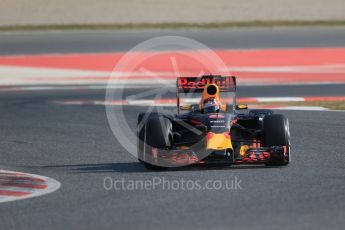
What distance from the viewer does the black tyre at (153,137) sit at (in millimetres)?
12102

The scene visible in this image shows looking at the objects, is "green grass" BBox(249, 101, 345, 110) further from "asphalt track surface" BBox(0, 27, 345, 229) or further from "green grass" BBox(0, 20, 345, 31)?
"green grass" BBox(0, 20, 345, 31)

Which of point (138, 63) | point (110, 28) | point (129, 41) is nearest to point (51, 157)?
point (138, 63)

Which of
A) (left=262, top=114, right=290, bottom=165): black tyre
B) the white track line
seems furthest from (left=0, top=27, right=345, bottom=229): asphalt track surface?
(left=262, top=114, right=290, bottom=165): black tyre

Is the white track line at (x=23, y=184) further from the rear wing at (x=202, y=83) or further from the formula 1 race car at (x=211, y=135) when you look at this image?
the rear wing at (x=202, y=83)

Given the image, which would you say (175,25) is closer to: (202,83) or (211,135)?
(202,83)

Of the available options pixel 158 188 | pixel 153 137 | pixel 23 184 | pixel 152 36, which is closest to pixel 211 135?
pixel 153 137

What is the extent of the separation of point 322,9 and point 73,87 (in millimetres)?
23465

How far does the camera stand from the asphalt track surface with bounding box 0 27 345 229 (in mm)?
8883

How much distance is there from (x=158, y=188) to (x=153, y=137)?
60.9 inches

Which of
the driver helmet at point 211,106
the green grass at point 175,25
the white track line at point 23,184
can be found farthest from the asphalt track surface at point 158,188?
the green grass at point 175,25

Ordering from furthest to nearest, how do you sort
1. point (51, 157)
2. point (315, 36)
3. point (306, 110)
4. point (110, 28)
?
1. point (110, 28)
2. point (315, 36)
3. point (306, 110)
4. point (51, 157)

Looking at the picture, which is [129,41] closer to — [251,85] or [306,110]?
[251,85]

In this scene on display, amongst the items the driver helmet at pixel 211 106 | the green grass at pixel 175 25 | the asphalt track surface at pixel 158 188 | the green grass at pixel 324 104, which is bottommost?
the asphalt track surface at pixel 158 188

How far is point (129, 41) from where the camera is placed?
36.1 metres
